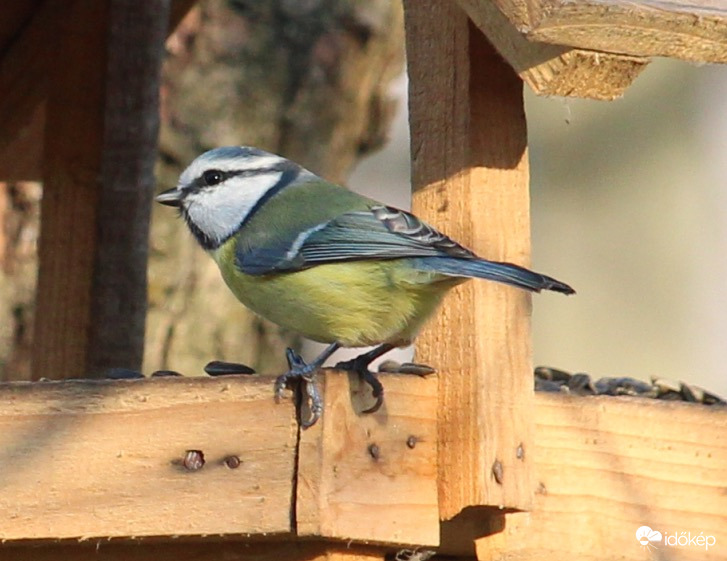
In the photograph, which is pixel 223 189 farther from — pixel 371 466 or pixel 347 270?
pixel 371 466

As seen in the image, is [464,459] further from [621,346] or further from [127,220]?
[621,346]

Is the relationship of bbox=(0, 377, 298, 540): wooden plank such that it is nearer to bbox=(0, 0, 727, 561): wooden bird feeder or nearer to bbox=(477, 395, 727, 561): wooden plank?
bbox=(0, 0, 727, 561): wooden bird feeder

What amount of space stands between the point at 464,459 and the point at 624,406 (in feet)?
1.17

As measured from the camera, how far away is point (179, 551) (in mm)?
1973

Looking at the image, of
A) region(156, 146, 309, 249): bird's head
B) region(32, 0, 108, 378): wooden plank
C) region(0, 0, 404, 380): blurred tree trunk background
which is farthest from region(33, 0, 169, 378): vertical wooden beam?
region(0, 0, 404, 380): blurred tree trunk background

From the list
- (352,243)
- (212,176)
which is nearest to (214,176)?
(212,176)

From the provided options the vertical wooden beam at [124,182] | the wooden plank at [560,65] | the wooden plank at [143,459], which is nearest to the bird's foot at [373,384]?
the wooden plank at [143,459]

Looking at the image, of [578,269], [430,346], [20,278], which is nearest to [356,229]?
[430,346]

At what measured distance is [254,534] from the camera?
183 cm

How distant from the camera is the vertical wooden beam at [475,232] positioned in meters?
2.02

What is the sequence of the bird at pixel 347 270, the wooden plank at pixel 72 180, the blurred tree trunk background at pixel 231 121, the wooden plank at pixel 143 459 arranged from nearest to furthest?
the wooden plank at pixel 143 459, the bird at pixel 347 270, the wooden plank at pixel 72 180, the blurred tree trunk background at pixel 231 121

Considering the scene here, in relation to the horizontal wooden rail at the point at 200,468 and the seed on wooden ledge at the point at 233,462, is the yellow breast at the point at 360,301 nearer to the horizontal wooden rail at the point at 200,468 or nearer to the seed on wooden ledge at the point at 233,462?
the horizontal wooden rail at the point at 200,468

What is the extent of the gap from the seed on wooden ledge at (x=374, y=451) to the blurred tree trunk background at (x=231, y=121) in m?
2.12

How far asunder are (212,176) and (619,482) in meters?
1.14
